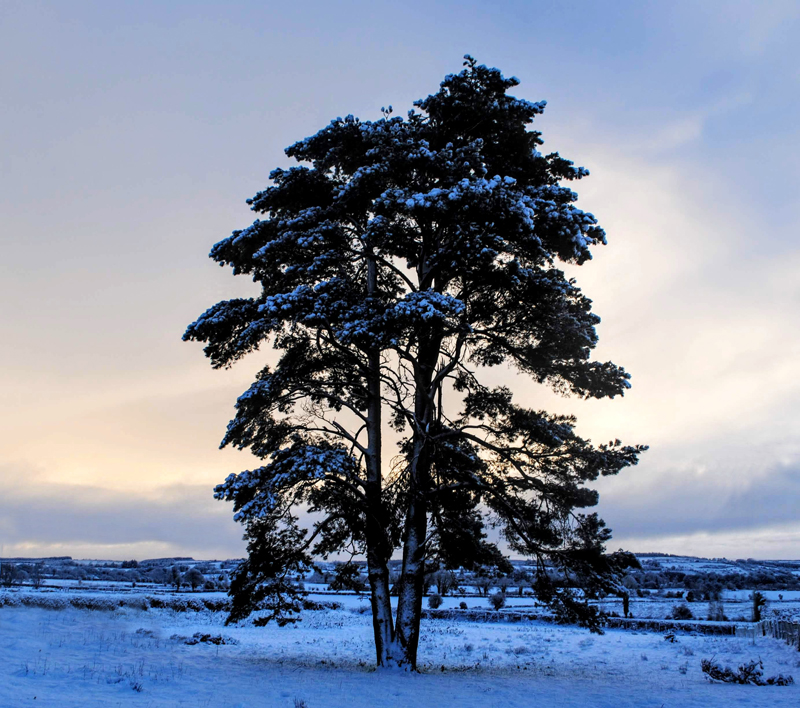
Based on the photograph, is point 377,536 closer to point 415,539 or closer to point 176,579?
point 415,539

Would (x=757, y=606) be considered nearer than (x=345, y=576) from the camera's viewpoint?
No

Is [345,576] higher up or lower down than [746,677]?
higher up

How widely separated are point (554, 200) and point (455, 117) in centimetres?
366

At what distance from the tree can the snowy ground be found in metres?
1.76

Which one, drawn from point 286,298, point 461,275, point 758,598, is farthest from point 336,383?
point 758,598

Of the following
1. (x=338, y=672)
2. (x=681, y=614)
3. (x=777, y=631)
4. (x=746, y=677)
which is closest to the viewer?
(x=338, y=672)

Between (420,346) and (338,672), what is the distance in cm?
829

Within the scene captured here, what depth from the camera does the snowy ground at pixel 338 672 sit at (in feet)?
39.5

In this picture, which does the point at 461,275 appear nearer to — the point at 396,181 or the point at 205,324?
the point at 396,181

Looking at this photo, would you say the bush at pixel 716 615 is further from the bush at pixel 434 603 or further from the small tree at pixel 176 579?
the small tree at pixel 176 579

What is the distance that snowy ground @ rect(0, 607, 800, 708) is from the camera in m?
12.0

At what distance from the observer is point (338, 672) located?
1591cm

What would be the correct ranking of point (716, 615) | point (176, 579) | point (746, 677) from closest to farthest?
point (746, 677)
point (716, 615)
point (176, 579)

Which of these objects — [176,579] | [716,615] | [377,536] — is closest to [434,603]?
[716,615]
